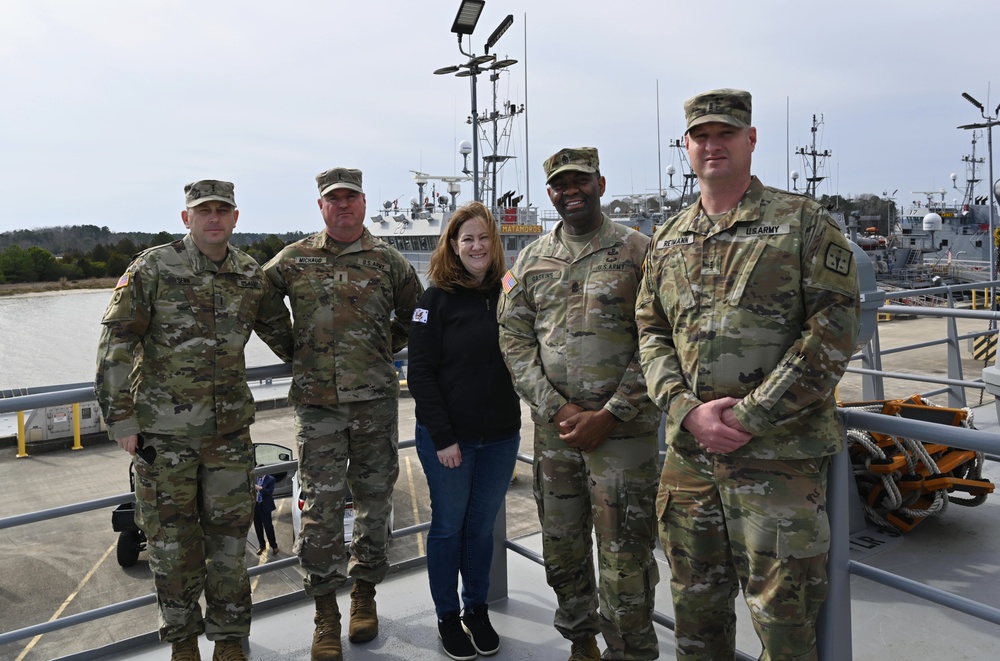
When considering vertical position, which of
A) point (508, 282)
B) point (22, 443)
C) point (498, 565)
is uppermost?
point (508, 282)

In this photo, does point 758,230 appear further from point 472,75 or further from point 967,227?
point 967,227

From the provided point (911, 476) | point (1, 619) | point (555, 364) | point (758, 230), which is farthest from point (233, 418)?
point (1, 619)

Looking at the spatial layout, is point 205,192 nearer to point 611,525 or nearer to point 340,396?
point 340,396

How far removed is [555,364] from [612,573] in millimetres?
609

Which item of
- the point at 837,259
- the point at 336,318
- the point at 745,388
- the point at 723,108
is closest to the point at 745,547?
the point at 745,388

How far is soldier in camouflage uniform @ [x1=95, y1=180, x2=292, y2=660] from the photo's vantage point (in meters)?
2.03

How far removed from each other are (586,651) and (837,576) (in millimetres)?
797

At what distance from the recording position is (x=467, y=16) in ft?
48.2

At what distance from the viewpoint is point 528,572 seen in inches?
110

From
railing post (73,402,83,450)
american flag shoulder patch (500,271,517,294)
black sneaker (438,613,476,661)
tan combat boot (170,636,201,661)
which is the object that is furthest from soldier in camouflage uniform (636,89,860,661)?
railing post (73,402,83,450)

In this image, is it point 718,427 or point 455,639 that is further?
point 455,639

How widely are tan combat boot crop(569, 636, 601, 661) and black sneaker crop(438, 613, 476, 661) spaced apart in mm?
336

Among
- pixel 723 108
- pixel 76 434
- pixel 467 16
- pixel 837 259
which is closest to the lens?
pixel 837 259

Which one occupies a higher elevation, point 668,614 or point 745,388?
point 745,388
